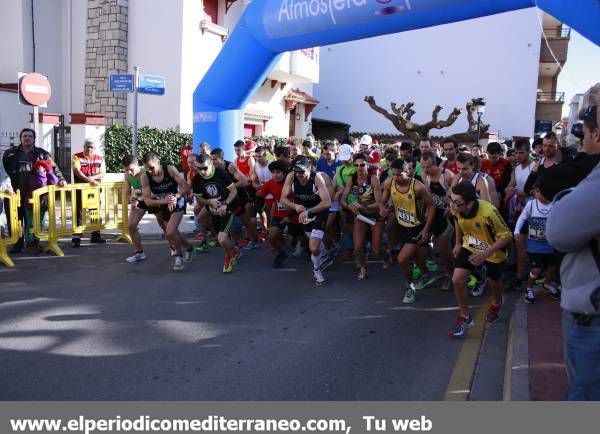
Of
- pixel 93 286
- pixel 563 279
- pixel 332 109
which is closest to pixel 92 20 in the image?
pixel 93 286

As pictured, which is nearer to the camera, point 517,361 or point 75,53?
point 517,361

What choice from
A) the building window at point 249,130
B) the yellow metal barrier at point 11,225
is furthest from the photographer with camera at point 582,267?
the building window at point 249,130

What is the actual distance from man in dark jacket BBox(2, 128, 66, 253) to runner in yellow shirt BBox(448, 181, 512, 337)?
6512 millimetres

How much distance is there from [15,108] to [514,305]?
14.0 meters

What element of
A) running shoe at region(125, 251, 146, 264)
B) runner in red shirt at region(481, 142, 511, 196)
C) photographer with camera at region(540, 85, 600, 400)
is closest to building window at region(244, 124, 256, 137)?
running shoe at region(125, 251, 146, 264)

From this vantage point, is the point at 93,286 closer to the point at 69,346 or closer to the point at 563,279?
the point at 69,346

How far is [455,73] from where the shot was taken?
1430 inches

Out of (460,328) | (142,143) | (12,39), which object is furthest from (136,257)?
(12,39)

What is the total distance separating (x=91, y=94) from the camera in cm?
1758

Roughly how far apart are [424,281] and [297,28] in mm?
4551

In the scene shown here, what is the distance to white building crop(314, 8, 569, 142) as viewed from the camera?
113 ft

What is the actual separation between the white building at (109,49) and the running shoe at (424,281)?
12.2m

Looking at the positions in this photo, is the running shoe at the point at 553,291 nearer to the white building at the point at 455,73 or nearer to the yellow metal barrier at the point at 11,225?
the yellow metal barrier at the point at 11,225

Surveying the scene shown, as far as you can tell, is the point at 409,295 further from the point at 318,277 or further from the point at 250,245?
the point at 250,245
